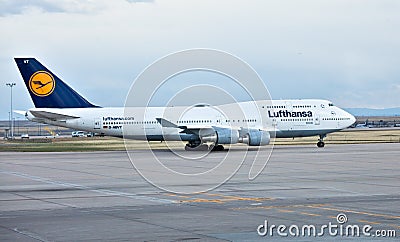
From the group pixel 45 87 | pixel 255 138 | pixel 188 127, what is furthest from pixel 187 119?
pixel 45 87

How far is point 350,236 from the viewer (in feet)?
45.8

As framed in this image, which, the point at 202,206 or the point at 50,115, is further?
the point at 50,115

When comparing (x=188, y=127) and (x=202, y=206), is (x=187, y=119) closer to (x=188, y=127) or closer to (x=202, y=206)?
(x=188, y=127)

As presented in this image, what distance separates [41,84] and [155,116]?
9025mm

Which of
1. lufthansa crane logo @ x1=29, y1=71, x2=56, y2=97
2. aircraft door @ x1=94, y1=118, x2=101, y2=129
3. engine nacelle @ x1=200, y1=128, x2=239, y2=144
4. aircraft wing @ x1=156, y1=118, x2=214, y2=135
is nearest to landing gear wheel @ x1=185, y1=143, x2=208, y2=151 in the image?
aircraft wing @ x1=156, y1=118, x2=214, y2=135

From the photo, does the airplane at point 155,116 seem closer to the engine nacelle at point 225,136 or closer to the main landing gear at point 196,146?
the main landing gear at point 196,146

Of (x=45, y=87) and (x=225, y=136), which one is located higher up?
(x=45, y=87)

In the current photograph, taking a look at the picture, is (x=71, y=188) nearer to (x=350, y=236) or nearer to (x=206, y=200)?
(x=206, y=200)

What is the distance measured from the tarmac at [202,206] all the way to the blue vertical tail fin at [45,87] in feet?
78.2

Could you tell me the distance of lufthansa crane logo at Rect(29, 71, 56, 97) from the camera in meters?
56.5

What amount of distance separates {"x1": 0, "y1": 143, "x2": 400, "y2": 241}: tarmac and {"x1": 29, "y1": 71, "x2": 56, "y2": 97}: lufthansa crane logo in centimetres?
2392

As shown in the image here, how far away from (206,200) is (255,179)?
728 cm

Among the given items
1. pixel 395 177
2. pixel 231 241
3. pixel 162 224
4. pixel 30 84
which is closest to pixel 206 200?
pixel 162 224

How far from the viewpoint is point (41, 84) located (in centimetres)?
5659
